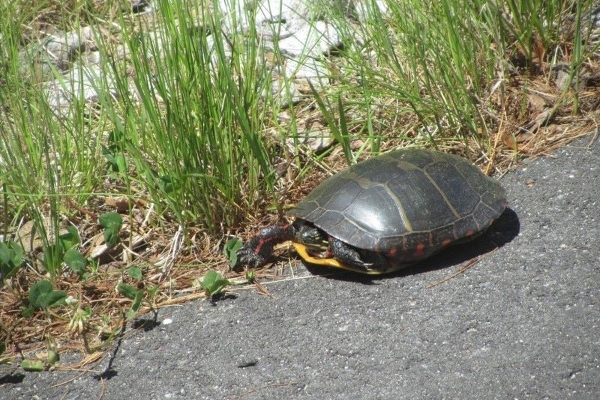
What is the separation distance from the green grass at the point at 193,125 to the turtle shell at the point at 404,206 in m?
0.36

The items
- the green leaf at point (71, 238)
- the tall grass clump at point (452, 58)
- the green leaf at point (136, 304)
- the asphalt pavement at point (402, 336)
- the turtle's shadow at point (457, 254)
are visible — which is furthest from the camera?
the tall grass clump at point (452, 58)

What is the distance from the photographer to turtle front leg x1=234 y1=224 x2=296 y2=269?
10.6ft

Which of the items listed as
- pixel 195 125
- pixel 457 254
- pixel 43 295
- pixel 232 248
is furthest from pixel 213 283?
pixel 457 254

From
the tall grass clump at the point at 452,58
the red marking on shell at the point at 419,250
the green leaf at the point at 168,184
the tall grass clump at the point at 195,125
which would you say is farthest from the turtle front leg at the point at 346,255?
the tall grass clump at the point at 452,58

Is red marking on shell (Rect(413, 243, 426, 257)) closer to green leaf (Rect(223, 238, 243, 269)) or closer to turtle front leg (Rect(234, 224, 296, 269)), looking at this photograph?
turtle front leg (Rect(234, 224, 296, 269))

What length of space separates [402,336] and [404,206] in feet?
2.07

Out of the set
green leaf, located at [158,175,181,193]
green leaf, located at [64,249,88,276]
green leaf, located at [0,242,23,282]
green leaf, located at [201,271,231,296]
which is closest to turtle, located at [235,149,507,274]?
green leaf, located at [201,271,231,296]

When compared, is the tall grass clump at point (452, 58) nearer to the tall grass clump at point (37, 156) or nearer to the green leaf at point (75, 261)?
the tall grass clump at point (37, 156)

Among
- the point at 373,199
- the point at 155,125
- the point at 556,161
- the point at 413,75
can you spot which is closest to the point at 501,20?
the point at 413,75

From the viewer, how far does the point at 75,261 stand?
3.17 metres

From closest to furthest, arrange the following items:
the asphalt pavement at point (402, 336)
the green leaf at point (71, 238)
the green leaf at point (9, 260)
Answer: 1. the asphalt pavement at point (402, 336)
2. the green leaf at point (9, 260)
3. the green leaf at point (71, 238)

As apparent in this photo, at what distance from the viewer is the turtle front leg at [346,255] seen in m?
3.08

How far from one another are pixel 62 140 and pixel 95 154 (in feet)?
0.61

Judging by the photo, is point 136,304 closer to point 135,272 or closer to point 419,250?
point 135,272
